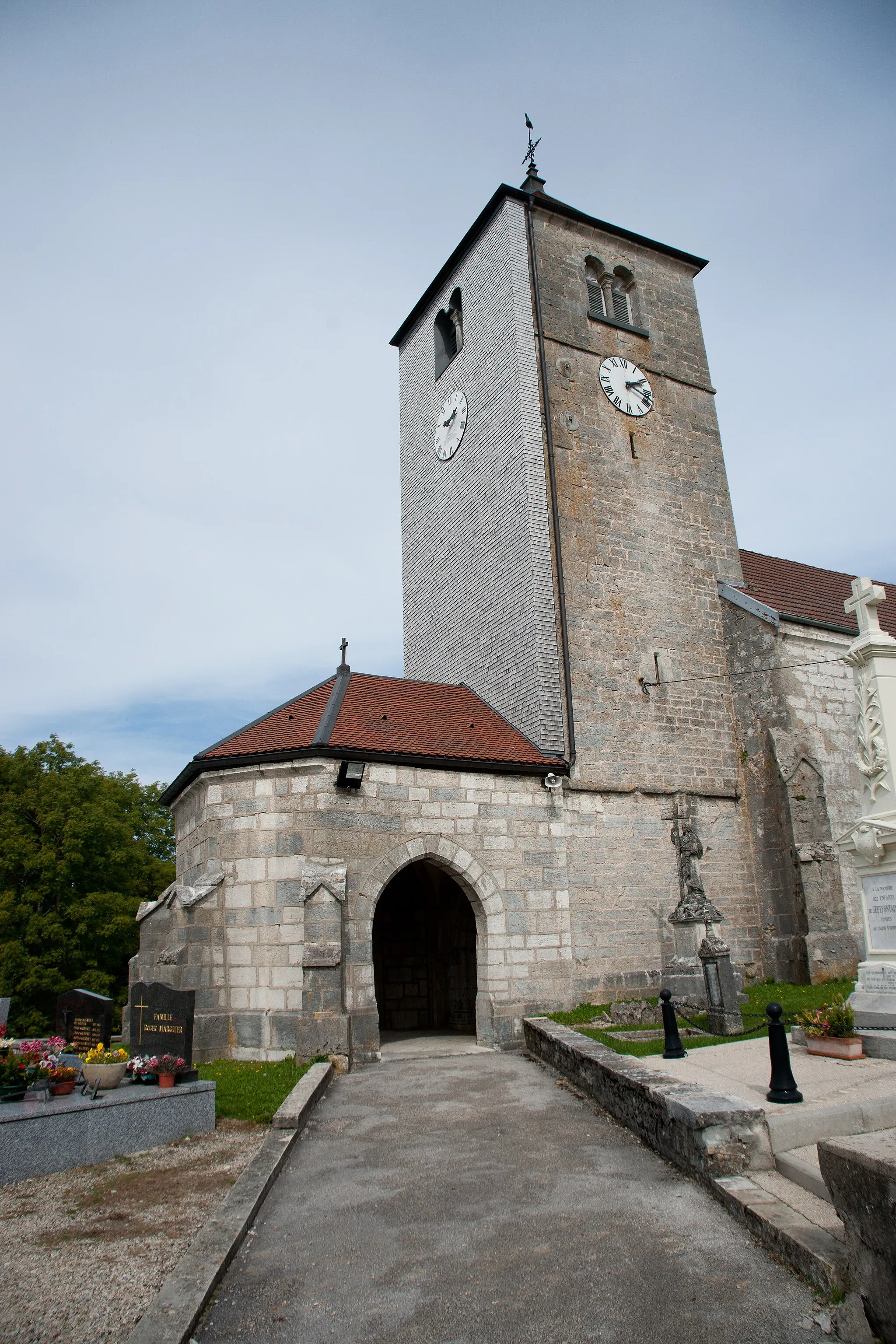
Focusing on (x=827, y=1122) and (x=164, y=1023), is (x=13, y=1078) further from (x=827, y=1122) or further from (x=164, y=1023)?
(x=827, y=1122)

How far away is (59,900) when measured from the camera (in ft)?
82.8

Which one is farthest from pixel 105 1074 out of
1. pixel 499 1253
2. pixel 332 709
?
pixel 332 709

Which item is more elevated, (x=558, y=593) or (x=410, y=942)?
(x=558, y=593)

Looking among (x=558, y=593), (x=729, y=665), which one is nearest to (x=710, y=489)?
(x=729, y=665)

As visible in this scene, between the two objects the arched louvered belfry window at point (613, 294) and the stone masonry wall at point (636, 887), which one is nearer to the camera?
Result: the stone masonry wall at point (636, 887)

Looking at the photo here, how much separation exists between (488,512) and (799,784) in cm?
787

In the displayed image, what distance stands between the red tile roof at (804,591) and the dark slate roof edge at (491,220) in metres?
7.47

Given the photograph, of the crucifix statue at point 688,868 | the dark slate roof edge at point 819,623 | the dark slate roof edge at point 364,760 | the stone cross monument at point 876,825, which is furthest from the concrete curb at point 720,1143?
the dark slate roof edge at point 819,623

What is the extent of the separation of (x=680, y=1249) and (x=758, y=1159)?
107 centimetres

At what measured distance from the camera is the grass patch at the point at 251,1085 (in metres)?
7.51

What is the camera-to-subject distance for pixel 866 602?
30.0 feet

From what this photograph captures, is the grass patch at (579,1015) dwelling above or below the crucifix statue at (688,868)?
below

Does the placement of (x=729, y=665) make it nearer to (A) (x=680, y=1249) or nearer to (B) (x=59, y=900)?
(A) (x=680, y=1249)

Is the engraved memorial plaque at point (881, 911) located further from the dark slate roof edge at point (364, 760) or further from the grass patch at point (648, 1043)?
the dark slate roof edge at point (364, 760)
